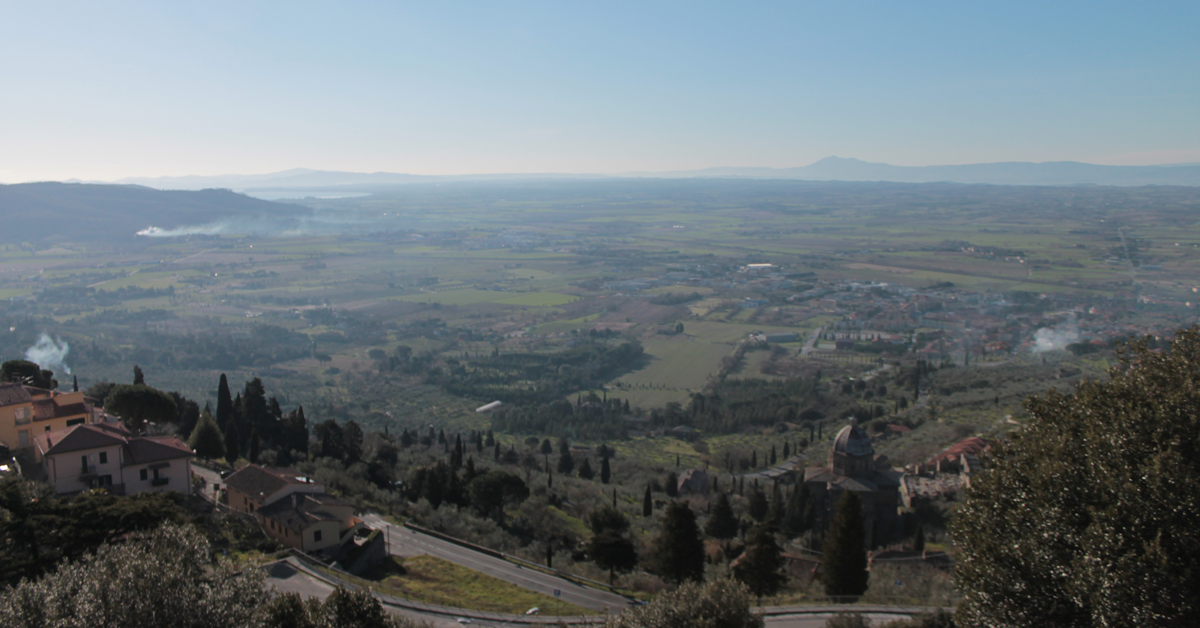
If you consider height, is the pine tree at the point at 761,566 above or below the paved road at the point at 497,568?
above

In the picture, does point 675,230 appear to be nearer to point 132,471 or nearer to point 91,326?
point 91,326

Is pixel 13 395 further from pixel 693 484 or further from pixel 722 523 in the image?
pixel 693 484

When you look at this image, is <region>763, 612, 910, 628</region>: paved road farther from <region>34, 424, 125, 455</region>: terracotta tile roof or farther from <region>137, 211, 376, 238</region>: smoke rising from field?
<region>137, 211, 376, 238</region>: smoke rising from field

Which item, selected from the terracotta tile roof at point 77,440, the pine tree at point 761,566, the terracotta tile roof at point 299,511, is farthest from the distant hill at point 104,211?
the pine tree at point 761,566

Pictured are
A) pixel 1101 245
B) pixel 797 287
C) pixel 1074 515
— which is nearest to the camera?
pixel 1074 515

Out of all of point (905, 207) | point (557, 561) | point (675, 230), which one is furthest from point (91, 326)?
point (905, 207)

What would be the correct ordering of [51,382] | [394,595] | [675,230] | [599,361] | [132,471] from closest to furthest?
1. [394,595]
2. [132,471]
3. [51,382]
4. [599,361]
5. [675,230]

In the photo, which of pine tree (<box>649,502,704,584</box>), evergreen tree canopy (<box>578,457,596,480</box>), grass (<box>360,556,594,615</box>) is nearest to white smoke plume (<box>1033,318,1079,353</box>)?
evergreen tree canopy (<box>578,457,596,480</box>)

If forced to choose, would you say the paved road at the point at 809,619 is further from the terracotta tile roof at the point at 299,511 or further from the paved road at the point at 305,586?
the terracotta tile roof at the point at 299,511
